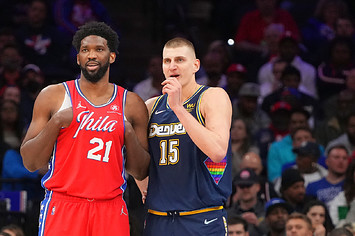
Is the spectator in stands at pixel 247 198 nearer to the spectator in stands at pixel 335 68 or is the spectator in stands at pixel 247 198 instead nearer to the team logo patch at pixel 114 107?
the spectator in stands at pixel 335 68

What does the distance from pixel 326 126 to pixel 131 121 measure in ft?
19.4

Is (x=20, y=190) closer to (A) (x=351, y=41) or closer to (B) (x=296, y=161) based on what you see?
(B) (x=296, y=161)

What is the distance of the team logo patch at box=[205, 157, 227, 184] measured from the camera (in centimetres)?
586

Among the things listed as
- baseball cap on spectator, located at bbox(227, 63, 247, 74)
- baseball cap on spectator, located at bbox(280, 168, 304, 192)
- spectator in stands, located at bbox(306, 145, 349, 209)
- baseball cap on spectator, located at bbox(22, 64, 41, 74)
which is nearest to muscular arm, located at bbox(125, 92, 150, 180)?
baseball cap on spectator, located at bbox(280, 168, 304, 192)

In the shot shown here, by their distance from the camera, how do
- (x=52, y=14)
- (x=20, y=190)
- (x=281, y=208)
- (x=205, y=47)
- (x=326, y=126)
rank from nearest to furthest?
(x=281, y=208) → (x=20, y=190) → (x=326, y=126) → (x=52, y=14) → (x=205, y=47)

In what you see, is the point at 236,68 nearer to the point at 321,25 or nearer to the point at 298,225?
the point at 321,25

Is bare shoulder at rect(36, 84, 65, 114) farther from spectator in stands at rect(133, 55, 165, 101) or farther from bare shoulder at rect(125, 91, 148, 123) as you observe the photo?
spectator in stands at rect(133, 55, 165, 101)

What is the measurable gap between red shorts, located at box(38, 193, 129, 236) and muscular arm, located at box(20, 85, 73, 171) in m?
0.34

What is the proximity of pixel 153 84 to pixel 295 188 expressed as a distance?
11.1ft

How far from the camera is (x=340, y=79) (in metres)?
12.2

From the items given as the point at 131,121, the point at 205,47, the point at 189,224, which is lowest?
the point at 189,224

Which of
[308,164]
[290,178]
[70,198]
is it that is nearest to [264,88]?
[308,164]

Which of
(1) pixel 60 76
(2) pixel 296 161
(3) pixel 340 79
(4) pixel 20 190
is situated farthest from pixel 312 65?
(4) pixel 20 190

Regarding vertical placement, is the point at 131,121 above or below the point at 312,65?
below
